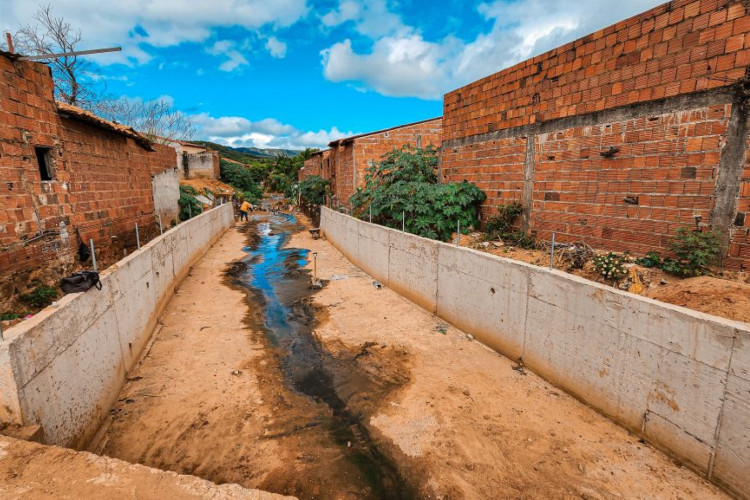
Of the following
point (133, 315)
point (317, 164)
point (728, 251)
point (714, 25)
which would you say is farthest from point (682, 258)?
point (317, 164)

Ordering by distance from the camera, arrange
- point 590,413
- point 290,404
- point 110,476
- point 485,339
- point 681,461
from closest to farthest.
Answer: point 110,476
point 681,461
point 590,413
point 290,404
point 485,339

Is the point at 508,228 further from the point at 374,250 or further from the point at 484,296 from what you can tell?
the point at 374,250

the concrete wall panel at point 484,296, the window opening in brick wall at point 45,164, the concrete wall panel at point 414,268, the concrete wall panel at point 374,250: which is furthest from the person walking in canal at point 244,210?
the concrete wall panel at point 484,296

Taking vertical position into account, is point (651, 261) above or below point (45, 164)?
below

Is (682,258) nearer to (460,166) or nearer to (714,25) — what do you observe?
(714,25)

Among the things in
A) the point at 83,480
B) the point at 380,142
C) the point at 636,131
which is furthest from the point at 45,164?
the point at 380,142

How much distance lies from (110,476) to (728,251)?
684 cm

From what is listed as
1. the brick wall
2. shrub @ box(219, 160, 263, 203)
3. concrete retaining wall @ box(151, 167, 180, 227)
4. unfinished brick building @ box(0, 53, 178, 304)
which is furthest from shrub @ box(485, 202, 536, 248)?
shrub @ box(219, 160, 263, 203)

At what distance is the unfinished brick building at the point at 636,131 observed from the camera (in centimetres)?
462

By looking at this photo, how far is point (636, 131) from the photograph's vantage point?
5656mm

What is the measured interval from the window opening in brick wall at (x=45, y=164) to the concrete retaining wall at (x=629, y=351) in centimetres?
738

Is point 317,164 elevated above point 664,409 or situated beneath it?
elevated above

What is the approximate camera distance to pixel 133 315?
525cm

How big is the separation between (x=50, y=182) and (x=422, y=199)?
7.71 meters
